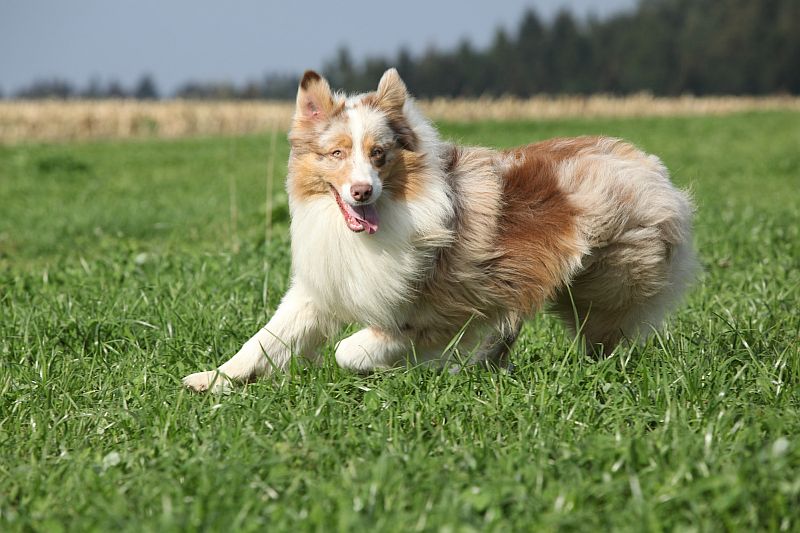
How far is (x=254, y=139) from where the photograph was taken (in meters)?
24.6

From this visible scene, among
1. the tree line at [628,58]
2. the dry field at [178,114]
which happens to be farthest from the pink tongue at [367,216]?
the tree line at [628,58]

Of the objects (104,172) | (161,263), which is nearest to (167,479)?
(161,263)

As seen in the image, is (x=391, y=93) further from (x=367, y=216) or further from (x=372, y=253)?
(x=372, y=253)

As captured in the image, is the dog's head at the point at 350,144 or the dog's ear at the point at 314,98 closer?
the dog's head at the point at 350,144

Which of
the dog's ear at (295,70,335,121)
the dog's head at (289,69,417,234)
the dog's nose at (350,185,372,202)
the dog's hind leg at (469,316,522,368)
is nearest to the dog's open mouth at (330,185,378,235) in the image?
the dog's head at (289,69,417,234)

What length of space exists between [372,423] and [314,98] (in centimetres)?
160

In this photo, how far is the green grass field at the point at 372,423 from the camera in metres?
2.98

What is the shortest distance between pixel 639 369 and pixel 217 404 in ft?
6.15

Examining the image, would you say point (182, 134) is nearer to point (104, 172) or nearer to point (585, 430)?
point (104, 172)

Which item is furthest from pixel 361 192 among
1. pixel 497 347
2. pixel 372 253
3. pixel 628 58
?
pixel 628 58

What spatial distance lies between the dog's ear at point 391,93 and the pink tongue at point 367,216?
19.0 inches

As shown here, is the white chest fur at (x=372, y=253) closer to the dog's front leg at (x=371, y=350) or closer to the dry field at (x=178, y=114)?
the dog's front leg at (x=371, y=350)

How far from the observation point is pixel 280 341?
4.52 m

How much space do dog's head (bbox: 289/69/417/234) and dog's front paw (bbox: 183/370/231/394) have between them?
0.94m
